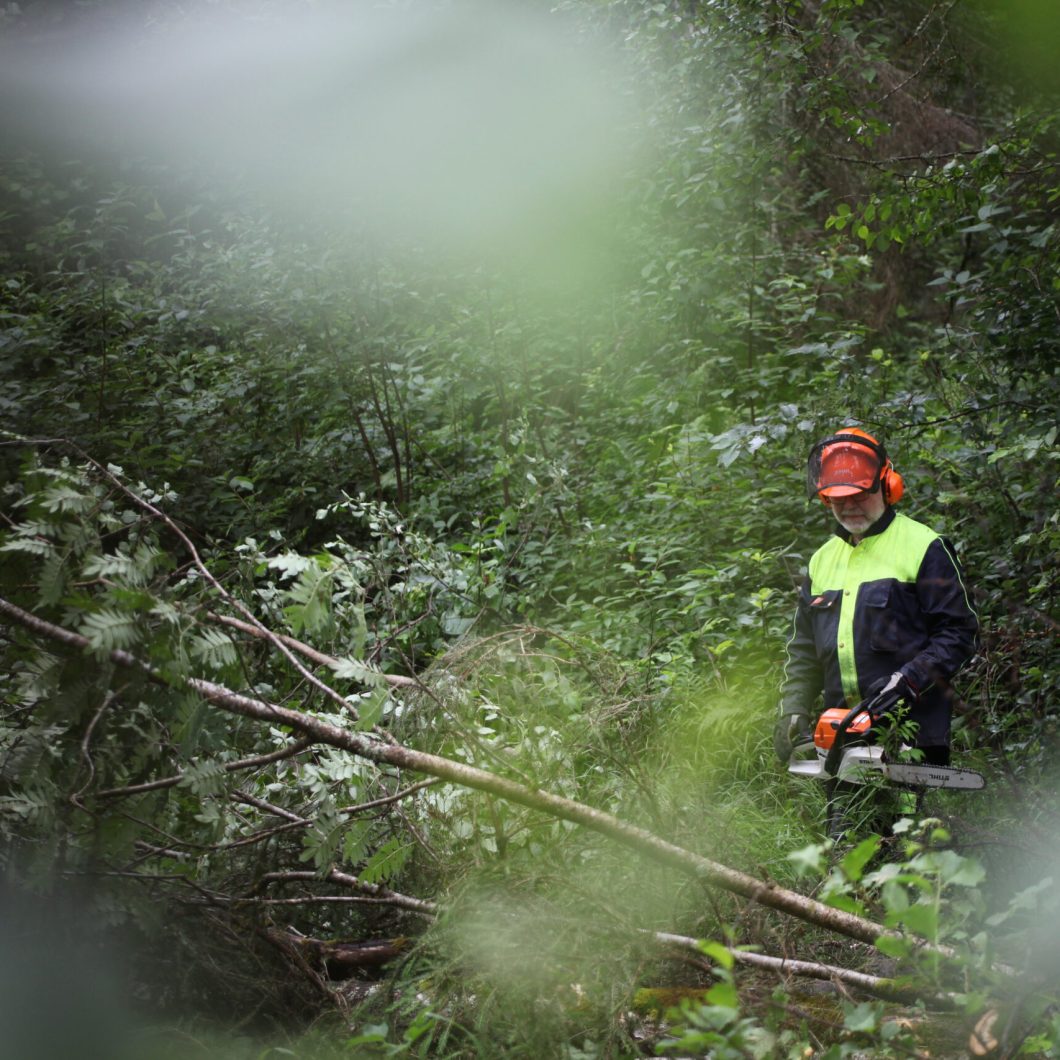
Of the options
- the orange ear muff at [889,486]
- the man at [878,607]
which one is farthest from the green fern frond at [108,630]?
the orange ear muff at [889,486]

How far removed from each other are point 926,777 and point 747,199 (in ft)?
19.4

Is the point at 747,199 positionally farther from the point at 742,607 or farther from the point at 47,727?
the point at 47,727

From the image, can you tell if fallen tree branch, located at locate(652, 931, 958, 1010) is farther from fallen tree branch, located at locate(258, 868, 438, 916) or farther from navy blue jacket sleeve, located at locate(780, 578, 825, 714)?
navy blue jacket sleeve, located at locate(780, 578, 825, 714)

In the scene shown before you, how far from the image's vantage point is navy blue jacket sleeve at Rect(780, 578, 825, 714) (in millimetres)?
4051

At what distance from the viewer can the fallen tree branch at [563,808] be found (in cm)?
252

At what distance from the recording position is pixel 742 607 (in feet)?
19.5

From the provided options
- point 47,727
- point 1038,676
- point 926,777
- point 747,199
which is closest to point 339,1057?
point 47,727

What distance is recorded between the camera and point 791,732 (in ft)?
13.0

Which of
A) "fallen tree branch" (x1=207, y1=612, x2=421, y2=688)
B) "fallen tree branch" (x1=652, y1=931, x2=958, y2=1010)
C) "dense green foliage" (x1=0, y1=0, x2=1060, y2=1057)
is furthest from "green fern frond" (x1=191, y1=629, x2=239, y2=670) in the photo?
"fallen tree branch" (x1=652, y1=931, x2=958, y2=1010)

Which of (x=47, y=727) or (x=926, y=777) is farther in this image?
(x=926, y=777)

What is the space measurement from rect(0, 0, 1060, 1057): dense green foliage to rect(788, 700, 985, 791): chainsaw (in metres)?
0.18

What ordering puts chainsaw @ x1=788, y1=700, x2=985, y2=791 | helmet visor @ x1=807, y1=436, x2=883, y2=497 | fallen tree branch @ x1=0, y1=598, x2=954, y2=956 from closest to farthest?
fallen tree branch @ x1=0, y1=598, x2=954, y2=956 < chainsaw @ x1=788, y1=700, x2=985, y2=791 < helmet visor @ x1=807, y1=436, x2=883, y2=497

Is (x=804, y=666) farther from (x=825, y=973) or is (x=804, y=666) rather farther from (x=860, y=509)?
(x=825, y=973)

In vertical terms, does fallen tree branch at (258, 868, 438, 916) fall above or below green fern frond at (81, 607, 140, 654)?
below
